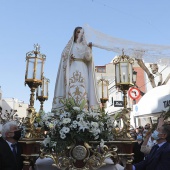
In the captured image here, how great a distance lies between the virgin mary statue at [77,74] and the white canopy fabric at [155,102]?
6.93m

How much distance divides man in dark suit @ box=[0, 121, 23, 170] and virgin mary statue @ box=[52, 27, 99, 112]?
4.62 feet

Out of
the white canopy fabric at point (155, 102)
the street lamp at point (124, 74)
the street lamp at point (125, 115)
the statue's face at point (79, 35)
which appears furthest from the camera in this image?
the white canopy fabric at point (155, 102)

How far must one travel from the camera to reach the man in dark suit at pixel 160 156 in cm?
381

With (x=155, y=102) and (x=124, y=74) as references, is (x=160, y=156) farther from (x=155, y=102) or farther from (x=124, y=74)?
(x=155, y=102)

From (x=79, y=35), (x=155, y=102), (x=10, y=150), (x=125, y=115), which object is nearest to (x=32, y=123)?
(x=10, y=150)

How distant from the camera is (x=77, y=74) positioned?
623 cm

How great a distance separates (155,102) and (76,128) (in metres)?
10.4

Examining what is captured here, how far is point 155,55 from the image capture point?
7879 millimetres

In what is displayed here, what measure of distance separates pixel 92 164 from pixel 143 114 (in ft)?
35.9

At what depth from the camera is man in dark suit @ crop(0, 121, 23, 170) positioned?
3842 millimetres

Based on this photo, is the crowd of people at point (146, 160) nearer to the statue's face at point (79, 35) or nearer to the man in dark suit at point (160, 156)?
the man in dark suit at point (160, 156)

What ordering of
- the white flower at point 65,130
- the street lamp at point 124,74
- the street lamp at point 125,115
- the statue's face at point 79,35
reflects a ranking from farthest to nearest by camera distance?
the statue's face at point 79,35 → the street lamp at point 124,74 → the street lamp at point 125,115 → the white flower at point 65,130

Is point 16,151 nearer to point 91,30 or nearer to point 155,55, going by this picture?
point 91,30

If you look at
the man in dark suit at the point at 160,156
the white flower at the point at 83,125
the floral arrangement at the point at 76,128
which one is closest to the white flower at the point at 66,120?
the floral arrangement at the point at 76,128
